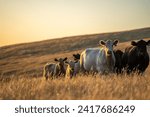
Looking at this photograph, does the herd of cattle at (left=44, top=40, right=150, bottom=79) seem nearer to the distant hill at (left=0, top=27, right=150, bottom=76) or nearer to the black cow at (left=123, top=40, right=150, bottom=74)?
the black cow at (left=123, top=40, right=150, bottom=74)

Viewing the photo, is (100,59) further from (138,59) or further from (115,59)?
(138,59)

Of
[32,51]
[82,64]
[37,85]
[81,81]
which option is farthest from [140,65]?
[32,51]

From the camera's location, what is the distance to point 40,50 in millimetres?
20703

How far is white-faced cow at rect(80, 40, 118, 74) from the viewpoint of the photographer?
32.2 feet

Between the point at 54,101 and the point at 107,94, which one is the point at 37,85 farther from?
the point at 107,94

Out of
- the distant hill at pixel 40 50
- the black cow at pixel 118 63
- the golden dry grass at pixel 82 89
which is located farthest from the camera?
the distant hill at pixel 40 50

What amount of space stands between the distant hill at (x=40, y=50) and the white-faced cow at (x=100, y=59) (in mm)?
5193

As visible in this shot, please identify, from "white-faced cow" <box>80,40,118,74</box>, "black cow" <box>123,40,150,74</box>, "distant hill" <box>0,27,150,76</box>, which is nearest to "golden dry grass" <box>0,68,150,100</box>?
"white-faced cow" <box>80,40,118,74</box>

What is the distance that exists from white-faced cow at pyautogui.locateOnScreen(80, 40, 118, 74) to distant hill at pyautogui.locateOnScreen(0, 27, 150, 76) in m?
5.19

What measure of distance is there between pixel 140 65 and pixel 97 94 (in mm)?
2826

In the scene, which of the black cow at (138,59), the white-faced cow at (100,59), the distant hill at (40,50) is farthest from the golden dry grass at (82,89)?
the distant hill at (40,50)

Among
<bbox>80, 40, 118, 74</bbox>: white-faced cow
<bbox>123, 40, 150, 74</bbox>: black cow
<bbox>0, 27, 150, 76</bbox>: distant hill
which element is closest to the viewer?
<bbox>80, 40, 118, 74</bbox>: white-faced cow

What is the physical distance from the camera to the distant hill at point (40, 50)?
17.1 meters

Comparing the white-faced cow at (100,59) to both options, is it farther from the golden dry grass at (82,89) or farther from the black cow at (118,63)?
the golden dry grass at (82,89)
